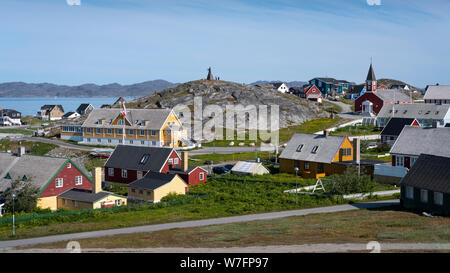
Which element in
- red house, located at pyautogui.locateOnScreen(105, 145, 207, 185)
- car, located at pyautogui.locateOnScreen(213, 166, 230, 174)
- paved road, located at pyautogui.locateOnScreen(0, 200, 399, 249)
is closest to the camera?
paved road, located at pyautogui.locateOnScreen(0, 200, 399, 249)

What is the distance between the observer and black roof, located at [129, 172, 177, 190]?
45.8 m

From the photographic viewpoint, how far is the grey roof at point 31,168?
44.6 metres

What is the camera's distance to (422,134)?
51.7 metres

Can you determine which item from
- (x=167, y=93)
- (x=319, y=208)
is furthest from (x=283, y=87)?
(x=319, y=208)

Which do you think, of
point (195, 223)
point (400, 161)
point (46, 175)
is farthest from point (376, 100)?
point (195, 223)

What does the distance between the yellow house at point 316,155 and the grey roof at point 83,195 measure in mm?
23135

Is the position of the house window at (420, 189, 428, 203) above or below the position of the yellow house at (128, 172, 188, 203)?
above

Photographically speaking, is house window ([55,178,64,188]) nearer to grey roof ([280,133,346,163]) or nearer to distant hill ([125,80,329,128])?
grey roof ([280,133,346,163])

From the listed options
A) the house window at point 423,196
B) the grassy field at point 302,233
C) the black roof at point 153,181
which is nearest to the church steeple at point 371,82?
the black roof at point 153,181

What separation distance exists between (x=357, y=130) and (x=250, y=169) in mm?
42347

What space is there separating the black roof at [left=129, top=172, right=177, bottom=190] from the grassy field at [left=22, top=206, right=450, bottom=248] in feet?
50.1

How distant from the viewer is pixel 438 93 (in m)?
120

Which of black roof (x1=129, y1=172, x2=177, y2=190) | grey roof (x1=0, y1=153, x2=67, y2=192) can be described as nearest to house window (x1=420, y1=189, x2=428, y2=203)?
black roof (x1=129, y1=172, x2=177, y2=190)

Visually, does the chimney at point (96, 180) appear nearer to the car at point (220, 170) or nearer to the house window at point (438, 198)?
the car at point (220, 170)
